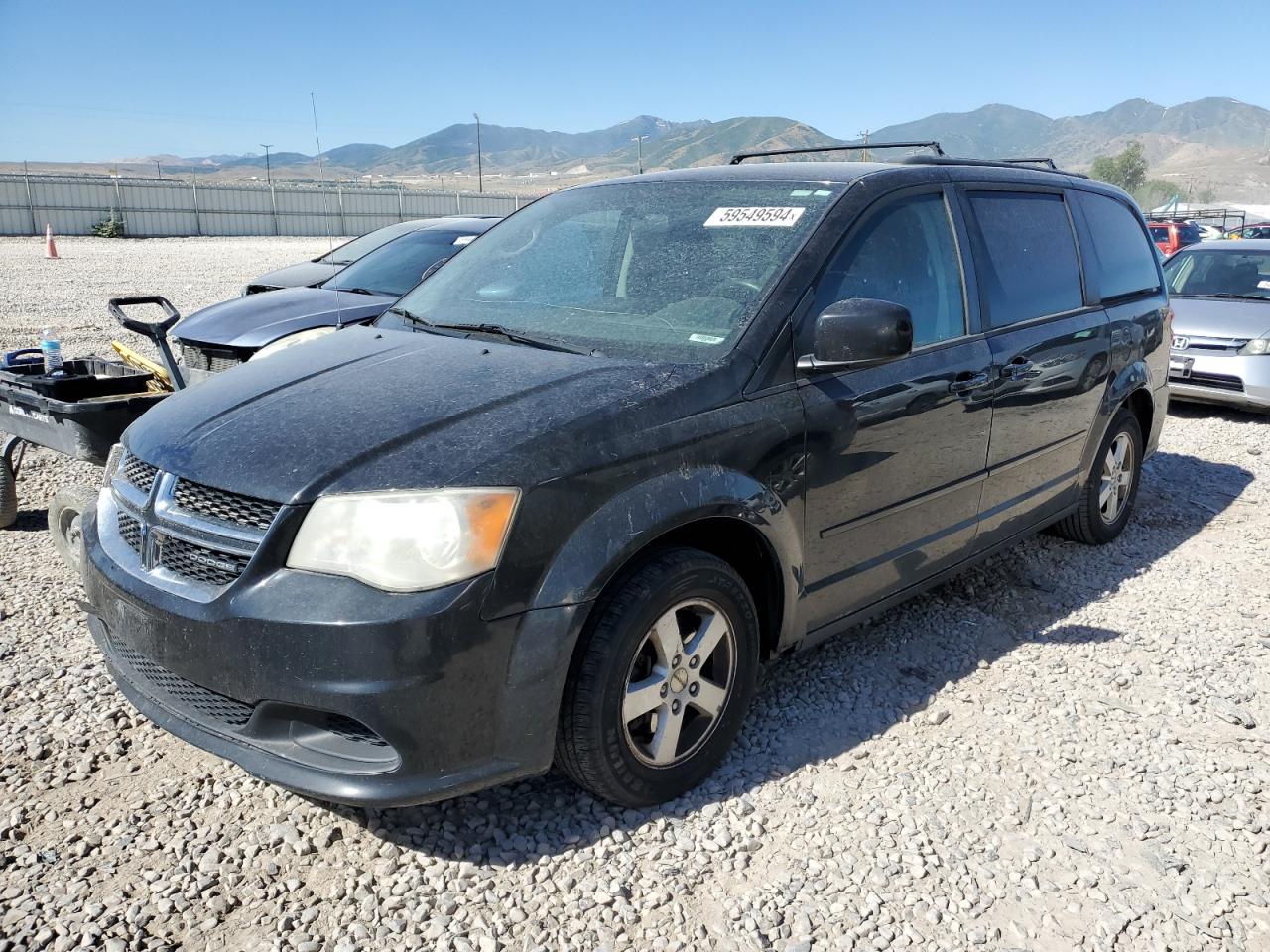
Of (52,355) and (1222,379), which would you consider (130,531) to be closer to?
(52,355)

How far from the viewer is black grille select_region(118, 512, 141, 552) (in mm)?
2805

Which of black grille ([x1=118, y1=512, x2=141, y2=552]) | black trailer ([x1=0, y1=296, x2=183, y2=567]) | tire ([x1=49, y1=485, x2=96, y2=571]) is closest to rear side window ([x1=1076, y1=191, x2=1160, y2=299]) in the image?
black grille ([x1=118, y1=512, x2=141, y2=552])

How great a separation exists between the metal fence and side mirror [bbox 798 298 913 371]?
121 feet

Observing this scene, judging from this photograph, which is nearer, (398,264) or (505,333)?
(505,333)

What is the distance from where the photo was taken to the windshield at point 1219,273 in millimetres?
9328

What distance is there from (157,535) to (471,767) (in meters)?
1.06

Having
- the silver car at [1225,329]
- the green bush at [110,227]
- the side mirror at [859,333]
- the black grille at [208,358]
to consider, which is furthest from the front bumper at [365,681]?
the green bush at [110,227]

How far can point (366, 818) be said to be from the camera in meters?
2.91

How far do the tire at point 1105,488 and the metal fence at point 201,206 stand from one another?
35.4 metres

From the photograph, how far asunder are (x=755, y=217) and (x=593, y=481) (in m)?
1.37

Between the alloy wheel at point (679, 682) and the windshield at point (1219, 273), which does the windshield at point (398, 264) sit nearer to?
the alloy wheel at point (679, 682)

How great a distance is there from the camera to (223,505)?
2574 mm

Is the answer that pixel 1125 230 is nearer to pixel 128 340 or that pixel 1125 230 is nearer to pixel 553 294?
pixel 553 294

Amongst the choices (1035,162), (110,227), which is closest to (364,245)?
(1035,162)
